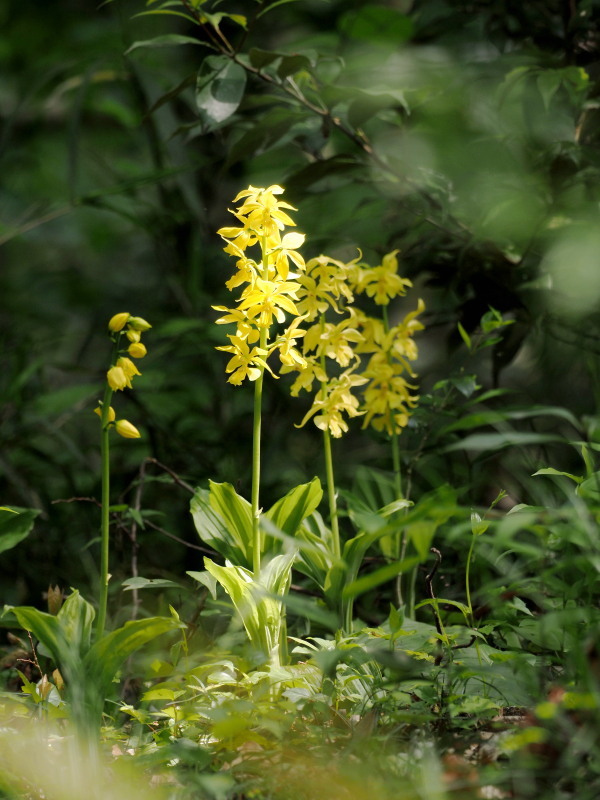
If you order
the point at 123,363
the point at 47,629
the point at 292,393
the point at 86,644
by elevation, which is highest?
the point at 123,363

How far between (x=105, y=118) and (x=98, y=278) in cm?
71

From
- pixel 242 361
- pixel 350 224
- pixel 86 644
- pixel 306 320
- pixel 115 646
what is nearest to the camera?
pixel 115 646

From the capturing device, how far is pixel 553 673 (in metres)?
1.01

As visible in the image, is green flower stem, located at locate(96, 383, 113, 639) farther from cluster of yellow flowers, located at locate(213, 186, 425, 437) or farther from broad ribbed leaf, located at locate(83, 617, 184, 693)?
cluster of yellow flowers, located at locate(213, 186, 425, 437)

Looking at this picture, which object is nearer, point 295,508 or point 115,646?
point 115,646

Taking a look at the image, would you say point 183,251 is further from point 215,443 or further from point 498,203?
point 498,203

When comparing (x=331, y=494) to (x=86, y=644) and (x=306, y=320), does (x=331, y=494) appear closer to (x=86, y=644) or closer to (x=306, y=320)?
(x=306, y=320)

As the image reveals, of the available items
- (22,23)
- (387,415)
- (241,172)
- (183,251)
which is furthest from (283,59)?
(22,23)

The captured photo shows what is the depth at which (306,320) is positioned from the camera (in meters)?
1.41

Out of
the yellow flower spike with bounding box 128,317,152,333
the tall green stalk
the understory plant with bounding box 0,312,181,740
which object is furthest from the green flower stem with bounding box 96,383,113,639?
the tall green stalk

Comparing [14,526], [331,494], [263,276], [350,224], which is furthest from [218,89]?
[14,526]

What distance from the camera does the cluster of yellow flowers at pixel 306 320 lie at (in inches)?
47.4

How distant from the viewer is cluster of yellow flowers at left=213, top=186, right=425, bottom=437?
120cm

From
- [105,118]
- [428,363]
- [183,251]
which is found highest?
[105,118]
